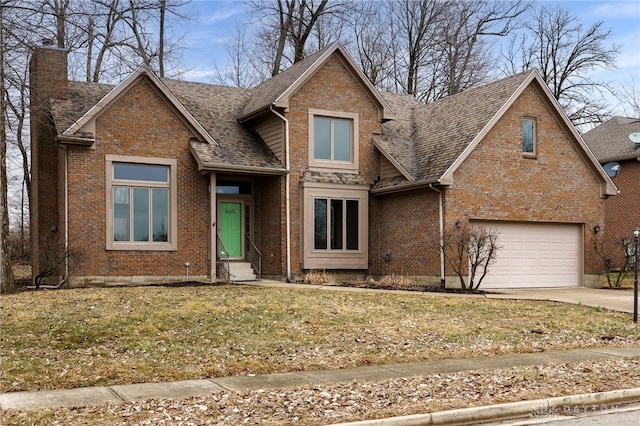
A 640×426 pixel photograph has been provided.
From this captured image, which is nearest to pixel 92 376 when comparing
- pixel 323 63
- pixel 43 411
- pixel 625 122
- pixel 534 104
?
pixel 43 411

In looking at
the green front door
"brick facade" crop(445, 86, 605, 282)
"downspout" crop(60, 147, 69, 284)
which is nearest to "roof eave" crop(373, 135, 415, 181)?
"brick facade" crop(445, 86, 605, 282)

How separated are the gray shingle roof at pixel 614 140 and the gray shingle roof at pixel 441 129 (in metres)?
11.6

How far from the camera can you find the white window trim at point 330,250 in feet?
69.7

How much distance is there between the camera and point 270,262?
21.6 meters

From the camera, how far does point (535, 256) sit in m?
21.9

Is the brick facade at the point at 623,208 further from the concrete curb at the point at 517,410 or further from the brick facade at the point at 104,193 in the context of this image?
the concrete curb at the point at 517,410

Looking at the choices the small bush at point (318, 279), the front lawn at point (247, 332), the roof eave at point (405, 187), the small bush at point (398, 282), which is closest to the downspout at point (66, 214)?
the front lawn at point (247, 332)

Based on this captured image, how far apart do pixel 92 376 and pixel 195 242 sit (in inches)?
457

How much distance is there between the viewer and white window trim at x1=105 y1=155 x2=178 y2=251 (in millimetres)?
18875

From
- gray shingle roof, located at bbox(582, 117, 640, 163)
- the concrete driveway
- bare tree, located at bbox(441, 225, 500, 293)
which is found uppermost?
gray shingle roof, located at bbox(582, 117, 640, 163)

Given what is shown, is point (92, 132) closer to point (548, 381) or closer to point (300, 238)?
point (300, 238)

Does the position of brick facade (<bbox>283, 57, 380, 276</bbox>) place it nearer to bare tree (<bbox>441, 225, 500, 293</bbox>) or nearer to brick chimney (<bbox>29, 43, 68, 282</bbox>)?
bare tree (<bbox>441, 225, 500, 293</bbox>)

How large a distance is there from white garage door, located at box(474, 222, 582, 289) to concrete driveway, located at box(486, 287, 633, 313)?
0.61 metres

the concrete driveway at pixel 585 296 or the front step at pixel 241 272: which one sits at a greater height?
the front step at pixel 241 272
